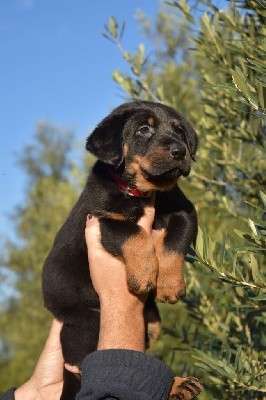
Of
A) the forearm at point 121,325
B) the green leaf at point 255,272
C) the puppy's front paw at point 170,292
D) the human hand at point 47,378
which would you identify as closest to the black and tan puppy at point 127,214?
the puppy's front paw at point 170,292

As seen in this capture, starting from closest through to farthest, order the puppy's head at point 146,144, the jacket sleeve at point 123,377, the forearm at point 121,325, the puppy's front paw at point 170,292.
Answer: the jacket sleeve at point 123,377 → the forearm at point 121,325 → the puppy's front paw at point 170,292 → the puppy's head at point 146,144

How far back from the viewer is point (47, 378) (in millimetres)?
4250

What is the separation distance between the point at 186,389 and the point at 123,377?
57cm

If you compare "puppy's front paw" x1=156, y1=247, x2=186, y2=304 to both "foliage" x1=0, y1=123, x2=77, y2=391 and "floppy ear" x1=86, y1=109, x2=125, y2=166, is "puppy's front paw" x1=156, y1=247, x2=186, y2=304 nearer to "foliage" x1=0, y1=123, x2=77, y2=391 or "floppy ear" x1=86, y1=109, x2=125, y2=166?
"floppy ear" x1=86, y1=109, x2=125, y2=166

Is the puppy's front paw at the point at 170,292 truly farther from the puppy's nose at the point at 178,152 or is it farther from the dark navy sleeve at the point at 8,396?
the dark navy sleeve at the point at 8,396

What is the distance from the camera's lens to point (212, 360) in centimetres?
→ 337

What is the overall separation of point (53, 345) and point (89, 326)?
484 mm

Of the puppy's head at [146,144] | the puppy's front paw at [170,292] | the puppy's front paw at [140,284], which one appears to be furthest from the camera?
the puppy's head at [146,144]

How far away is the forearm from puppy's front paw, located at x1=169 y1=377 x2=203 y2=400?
0.96 ft

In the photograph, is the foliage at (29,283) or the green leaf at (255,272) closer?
the green leaf at (255,272)

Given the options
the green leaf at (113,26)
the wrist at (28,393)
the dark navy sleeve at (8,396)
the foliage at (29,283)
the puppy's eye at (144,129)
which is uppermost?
the green leaf at (113,26)

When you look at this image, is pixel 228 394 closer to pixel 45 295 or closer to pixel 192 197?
pixel 45 295

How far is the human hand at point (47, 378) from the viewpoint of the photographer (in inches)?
165

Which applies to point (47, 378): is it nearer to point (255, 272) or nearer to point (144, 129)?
point (144, 129)
